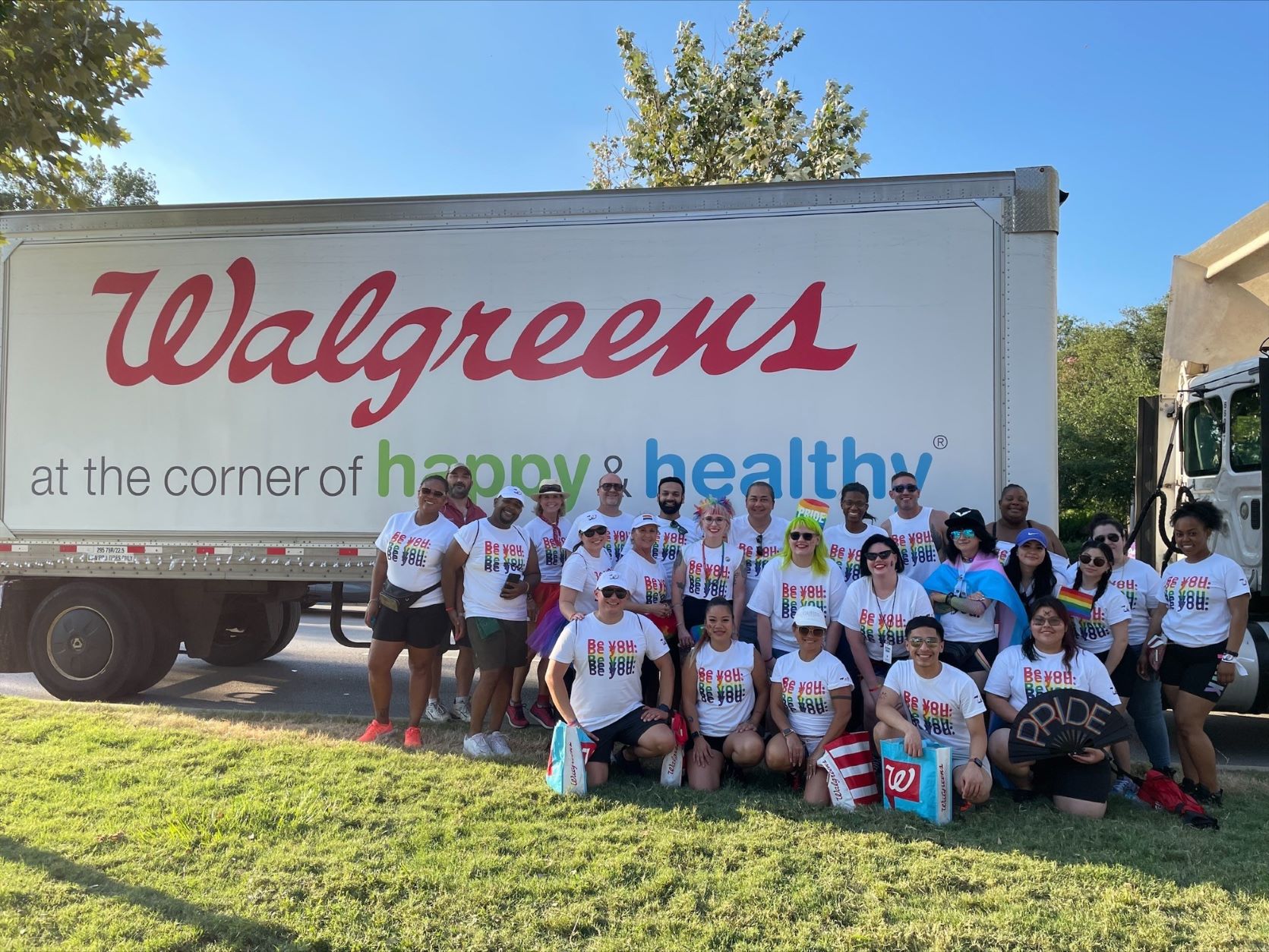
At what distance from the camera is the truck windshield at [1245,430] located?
5782mm

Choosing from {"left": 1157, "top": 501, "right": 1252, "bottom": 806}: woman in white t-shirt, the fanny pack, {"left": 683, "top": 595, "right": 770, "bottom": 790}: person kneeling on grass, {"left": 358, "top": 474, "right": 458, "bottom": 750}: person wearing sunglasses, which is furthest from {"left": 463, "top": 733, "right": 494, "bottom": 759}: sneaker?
{"left": 1157, "top": 501, "right": 1252, "bottom": 806}: woman in white t-shirt

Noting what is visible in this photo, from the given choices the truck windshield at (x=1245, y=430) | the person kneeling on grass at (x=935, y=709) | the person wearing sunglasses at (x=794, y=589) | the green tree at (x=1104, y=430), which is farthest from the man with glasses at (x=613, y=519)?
the green tree at (x=1104, y=430)

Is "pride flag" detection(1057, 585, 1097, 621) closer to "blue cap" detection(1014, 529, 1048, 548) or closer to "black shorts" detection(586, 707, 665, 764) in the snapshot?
"blue cap" detection(1014, 529, 1048, 548)

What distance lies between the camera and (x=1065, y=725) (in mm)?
4070

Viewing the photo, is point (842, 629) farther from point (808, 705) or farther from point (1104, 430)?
point (1104, 430)

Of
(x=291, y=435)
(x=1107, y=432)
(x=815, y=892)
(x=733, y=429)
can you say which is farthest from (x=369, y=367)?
(x=1107, y=432)

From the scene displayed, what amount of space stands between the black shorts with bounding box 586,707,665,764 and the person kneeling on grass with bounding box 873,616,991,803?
119 centimetres

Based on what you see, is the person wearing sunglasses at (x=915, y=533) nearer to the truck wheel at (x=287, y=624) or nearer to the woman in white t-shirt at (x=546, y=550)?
the woman in white t-shirt at (x=546, y=550)

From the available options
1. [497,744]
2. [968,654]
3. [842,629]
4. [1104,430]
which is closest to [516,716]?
[497,744]

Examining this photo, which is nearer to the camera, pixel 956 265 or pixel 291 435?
pixel 956 265

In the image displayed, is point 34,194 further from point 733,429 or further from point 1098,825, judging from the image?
point 1098,825

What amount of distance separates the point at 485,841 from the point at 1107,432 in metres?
16.5

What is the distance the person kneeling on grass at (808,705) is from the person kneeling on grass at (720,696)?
0.43 ft

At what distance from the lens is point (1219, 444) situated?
609cm
